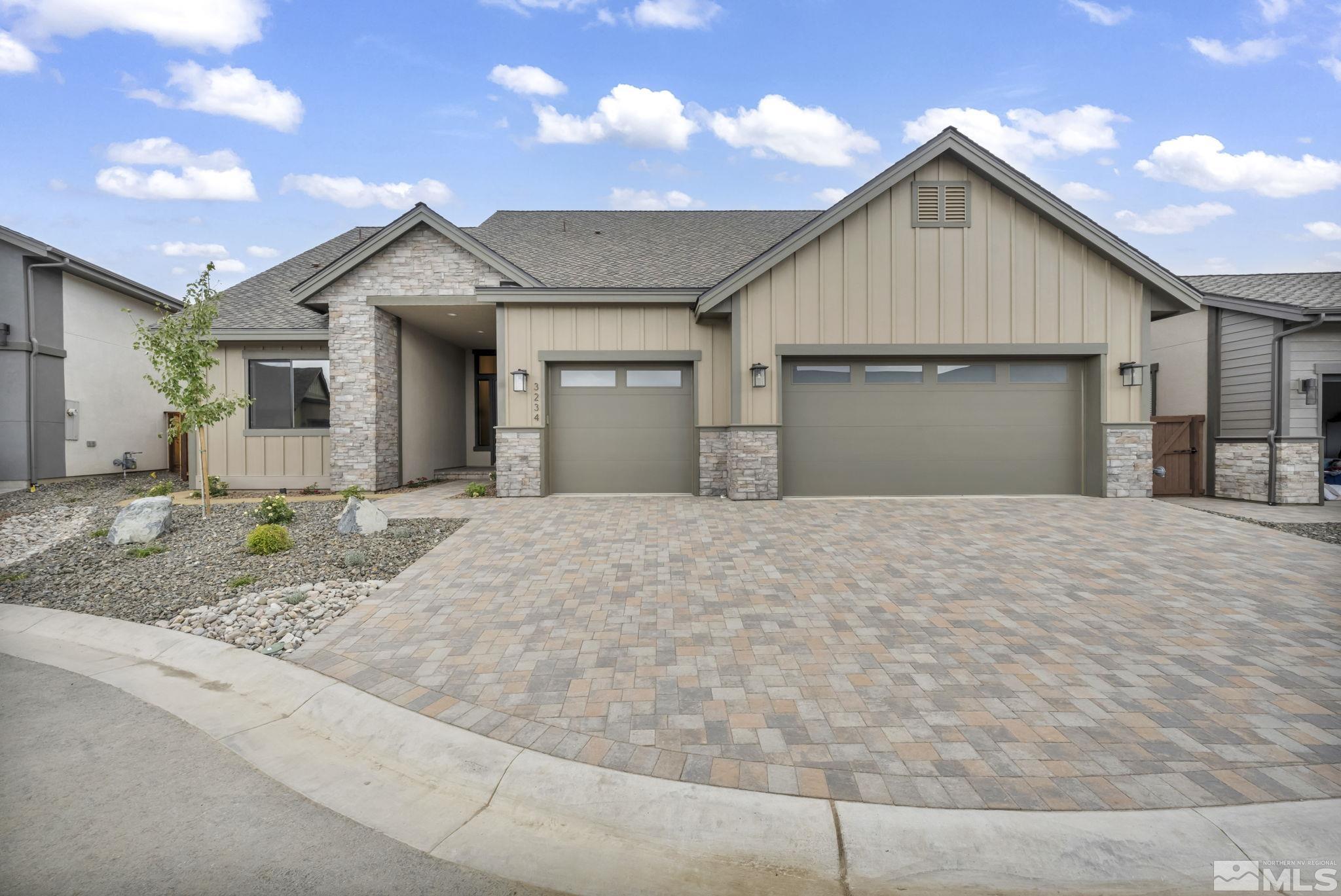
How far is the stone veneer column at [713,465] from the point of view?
32.6 feet

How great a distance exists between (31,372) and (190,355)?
7385 mm

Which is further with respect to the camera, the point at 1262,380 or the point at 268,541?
the point at 1262,380

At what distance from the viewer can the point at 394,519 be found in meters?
7.86

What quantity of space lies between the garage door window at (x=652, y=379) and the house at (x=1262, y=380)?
10.3m

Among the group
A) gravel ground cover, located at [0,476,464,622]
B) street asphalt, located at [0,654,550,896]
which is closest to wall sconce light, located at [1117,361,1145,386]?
gravel ground cover, located at [0,476,464,622]

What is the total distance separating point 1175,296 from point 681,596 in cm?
1047

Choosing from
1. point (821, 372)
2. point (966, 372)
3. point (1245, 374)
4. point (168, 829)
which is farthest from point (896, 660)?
point (1245, 374)

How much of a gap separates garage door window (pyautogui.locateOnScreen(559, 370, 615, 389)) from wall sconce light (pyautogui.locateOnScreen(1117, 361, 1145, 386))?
9001 mm

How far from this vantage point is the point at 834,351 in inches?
366

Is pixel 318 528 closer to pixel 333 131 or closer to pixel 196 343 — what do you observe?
pixel 196 343

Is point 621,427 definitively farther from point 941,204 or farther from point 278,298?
point 278,298

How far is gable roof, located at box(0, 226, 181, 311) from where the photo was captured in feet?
37.0

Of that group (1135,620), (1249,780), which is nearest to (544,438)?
(1135,620)

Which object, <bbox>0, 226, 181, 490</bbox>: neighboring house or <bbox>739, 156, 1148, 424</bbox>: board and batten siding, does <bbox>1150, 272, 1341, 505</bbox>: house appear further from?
<bbox>0, 226, 181, 490</bbox>: neighboring house
